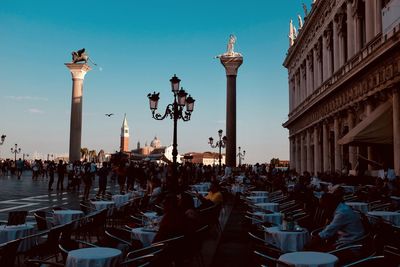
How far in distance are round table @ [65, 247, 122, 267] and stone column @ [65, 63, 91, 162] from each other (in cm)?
4165

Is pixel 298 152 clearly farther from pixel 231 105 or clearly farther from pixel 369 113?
pixel 369 113

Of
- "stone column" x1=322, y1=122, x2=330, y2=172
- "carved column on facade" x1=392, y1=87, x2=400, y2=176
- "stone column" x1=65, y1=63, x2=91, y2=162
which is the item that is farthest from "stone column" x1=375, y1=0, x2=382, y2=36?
"stone column" x1=65, y1=63, x2=91, y2=162

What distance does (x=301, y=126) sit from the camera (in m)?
37.1

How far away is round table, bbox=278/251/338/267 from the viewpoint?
4.11 m

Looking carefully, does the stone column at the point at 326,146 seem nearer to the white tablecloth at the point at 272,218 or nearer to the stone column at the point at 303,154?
the stone column at the point at 303,154

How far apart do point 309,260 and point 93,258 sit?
214 cm

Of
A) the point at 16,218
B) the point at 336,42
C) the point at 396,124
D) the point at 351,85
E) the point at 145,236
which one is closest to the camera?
the point at 145,236

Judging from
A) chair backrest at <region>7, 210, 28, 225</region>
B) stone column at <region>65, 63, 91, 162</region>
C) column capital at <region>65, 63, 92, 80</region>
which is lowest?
chair backrest at <region>7, 210, 28, 225</region>

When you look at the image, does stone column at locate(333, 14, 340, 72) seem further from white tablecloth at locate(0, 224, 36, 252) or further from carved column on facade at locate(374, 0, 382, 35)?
white tablecloth at locate(0, 224, 36, 252)

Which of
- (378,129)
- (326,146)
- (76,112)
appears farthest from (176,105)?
(76,112)

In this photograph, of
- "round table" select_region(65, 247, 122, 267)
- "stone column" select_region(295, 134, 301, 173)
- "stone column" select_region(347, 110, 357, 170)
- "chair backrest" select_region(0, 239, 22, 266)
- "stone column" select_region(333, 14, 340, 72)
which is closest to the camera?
"round table" select_region(65, 247, 122, 267)

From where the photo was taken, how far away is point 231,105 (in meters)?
37.2

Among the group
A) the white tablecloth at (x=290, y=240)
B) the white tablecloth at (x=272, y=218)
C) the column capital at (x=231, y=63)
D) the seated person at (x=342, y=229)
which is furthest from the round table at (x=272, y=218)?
the column capital at (x=231, y=63)

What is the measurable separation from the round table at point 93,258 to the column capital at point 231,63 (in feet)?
113
